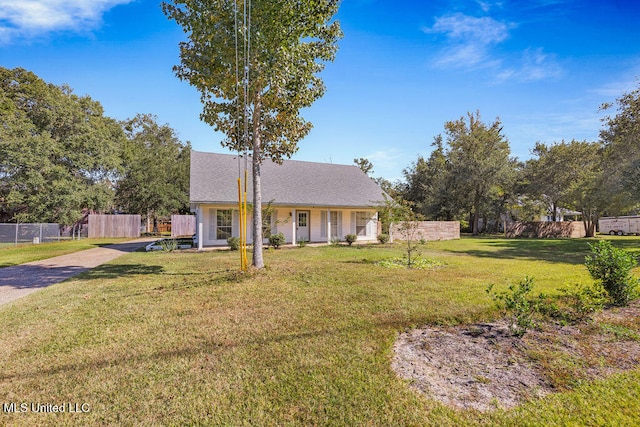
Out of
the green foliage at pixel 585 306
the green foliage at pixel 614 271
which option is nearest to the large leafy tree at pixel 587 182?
the green foliage at pixel 614 271

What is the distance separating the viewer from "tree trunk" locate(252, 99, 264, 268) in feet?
27.9

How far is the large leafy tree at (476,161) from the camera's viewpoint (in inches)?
1095

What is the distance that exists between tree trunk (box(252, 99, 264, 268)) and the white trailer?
124ft

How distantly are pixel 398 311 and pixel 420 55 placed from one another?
9117mm

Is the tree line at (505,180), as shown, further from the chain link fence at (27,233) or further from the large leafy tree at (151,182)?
the chain link fence at (27,233)

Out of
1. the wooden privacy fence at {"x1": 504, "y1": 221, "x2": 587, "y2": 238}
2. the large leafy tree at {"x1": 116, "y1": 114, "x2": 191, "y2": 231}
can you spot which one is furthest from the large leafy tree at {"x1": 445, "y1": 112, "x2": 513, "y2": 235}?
the large leafy tree at {"x1": 116, "y1": 114, "x2": 191, "y2": 231}

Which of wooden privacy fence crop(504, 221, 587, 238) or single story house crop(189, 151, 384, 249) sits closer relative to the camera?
single story house crop(189, 151, 384, 249)

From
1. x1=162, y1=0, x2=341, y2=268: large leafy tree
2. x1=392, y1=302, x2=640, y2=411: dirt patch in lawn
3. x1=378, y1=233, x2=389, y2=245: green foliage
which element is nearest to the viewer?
x1=392, y1=302, x2=640, y2=411: dirt patch in lawn

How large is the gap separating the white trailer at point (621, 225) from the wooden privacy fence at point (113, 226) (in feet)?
151

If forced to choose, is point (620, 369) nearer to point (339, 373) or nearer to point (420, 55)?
point (339, 373)

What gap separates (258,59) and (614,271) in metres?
8.82

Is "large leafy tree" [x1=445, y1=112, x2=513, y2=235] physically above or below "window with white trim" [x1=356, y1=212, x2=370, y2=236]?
above

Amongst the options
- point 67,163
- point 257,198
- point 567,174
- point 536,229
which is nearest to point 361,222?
point 257,198

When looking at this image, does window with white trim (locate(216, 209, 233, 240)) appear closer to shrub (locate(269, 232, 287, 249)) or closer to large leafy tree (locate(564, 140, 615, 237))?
shrub (locate(269, 232, 287, 249))
